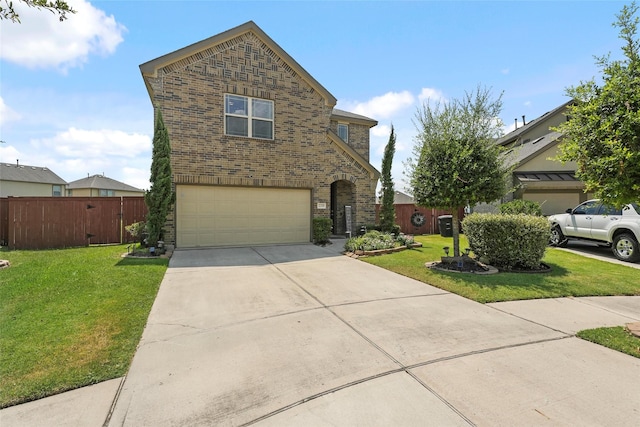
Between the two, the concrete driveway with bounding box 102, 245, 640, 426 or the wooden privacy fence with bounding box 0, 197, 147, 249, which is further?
the wooden privacy fence with bounding box 0, 197, 147, 249

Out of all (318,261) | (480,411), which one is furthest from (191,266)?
(480,411)

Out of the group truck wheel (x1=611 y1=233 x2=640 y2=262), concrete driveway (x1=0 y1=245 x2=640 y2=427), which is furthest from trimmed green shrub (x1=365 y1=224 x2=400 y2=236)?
concrete driveway (x1=0 y1=245 x2=640 y2=427)

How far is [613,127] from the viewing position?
3.98m

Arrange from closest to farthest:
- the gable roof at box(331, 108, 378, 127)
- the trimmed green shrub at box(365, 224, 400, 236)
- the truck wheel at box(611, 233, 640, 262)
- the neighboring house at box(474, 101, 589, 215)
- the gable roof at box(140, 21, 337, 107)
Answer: the truck wheel at box(611, 233, 640, 262), the gable roof at box(140, 21, 337, 107), the trimmed green shrub at box(365, 224, 400, 236), the neighboring house at box(474, 101, 589, 215), the gable roof at box(331, 108, 378, 127)

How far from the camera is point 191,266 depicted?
819 centimetres

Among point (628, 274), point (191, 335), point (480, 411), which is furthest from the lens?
point (628, 274)

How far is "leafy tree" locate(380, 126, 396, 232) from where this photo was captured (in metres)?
14.0

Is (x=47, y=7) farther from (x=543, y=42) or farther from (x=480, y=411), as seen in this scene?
(x=543, y=42)

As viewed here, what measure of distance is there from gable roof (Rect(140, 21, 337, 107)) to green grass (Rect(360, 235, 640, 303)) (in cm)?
805

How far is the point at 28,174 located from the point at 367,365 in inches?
1689

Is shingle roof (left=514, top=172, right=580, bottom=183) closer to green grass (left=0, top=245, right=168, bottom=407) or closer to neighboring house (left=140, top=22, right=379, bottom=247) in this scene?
neighboring house (left=140, top=22, right=379, bottom=247)

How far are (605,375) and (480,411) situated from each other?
5.40ft

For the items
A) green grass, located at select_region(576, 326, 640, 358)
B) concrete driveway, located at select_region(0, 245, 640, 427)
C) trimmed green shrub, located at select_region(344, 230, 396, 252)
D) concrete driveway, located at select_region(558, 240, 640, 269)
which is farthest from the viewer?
trimmed green shrub, located at select_region(344, 230, 396, 252)


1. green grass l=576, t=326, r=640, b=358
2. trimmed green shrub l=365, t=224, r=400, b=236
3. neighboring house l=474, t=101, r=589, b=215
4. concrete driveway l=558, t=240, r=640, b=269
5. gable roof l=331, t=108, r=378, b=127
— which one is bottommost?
green grass l=576, t=326, r=640, b=358
